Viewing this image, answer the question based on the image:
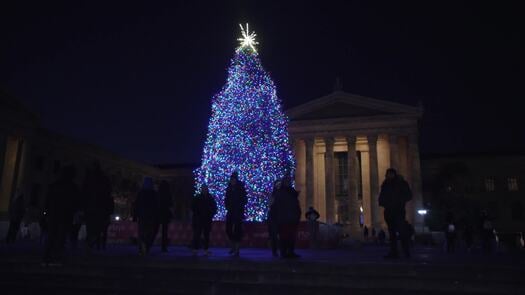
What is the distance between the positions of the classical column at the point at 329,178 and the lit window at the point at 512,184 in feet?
88.2

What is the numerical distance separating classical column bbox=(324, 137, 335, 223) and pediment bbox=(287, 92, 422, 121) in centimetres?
302

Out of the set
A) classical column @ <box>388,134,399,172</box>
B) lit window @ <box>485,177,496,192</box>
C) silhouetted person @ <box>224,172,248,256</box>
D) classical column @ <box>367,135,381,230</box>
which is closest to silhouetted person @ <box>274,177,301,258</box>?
silhouetted person @ <box>224,172,248,256</box>

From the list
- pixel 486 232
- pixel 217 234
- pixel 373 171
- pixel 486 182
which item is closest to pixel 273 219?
pixel 217 234

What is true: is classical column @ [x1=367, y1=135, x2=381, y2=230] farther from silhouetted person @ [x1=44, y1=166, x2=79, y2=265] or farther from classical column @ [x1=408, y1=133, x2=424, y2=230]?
silhouetted person @ [x1=44, y1=166, x2=79, y2=265]

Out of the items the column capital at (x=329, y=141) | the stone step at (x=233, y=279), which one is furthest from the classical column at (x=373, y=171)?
the stone step at (x=233, y=279)

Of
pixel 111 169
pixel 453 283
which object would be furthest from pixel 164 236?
pixel 111 169

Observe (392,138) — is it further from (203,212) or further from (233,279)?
(233,279)

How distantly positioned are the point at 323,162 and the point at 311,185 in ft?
16.4

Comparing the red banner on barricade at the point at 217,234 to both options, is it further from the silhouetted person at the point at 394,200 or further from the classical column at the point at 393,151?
the classical column at the point at 393,151

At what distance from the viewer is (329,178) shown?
45.5 meters

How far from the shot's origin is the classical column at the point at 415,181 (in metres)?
41.4

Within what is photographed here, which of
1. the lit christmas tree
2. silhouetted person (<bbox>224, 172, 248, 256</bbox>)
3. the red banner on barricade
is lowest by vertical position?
the red banner on barricade

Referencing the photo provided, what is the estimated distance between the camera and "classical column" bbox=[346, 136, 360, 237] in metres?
42.9

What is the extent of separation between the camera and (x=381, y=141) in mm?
45906
